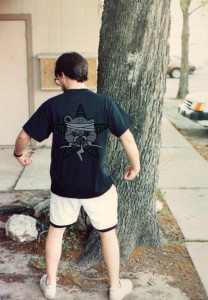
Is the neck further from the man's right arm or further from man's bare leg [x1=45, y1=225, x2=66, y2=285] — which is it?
man's bare leg [x1=45, y1=225, x2=66, y2=285]

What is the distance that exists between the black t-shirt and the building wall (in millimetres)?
5216

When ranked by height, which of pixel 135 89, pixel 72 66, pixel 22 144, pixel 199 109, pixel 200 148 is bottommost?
pixel 200 148

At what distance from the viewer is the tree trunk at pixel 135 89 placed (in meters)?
3.39

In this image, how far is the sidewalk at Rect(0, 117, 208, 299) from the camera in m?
4.15

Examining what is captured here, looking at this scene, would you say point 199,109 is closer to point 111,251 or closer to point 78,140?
point 111,251

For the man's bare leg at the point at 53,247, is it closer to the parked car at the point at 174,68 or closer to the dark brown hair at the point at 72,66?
the dark brown hair at the point at 72,66

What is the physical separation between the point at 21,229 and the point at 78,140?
1602 millimetres

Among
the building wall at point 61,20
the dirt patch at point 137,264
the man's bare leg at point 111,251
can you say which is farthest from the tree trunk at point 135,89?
the building wall at point 61,20

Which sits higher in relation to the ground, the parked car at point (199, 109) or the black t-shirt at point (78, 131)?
the black t-shirt at point (78, 131)

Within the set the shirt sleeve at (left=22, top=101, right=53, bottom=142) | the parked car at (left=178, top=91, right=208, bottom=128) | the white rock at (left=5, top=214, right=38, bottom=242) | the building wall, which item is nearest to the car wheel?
the parked car at (left=178, top=91, right=208, bottom=128)

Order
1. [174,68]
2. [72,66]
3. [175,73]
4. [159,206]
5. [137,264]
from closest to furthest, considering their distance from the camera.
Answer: [72,66], [137,264], [159,206], [174,68], [175,73]

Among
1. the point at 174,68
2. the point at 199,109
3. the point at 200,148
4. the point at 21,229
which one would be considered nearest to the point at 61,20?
the point at 199,109

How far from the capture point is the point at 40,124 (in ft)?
9.14

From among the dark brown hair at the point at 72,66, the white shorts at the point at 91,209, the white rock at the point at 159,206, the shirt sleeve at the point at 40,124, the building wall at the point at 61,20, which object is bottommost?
the white rock at the point at 159,206
